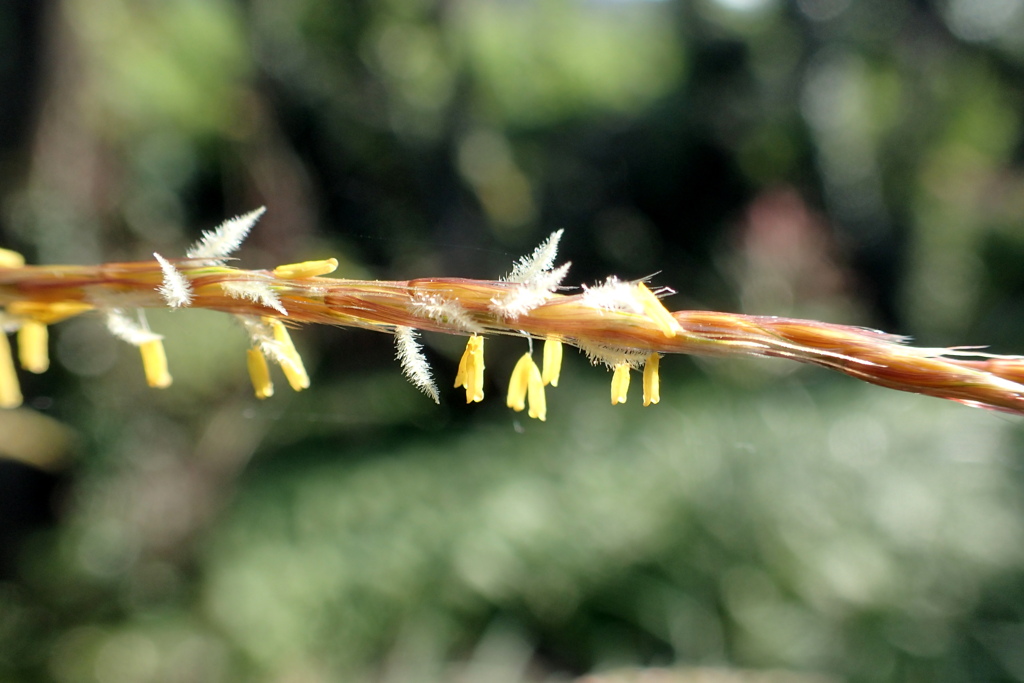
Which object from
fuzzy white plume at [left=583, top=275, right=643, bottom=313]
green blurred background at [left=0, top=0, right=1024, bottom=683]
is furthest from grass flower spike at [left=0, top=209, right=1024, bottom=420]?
green blurred background at [left=0, top=0, right=1024, bottom=683]

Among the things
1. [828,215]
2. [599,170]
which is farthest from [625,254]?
[828,215]

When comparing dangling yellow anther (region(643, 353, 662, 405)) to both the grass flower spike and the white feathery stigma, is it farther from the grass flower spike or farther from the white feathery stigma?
the white feathery stigma

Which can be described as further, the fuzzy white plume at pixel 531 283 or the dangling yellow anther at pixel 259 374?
the dangling yellow anther at pixel 259 374

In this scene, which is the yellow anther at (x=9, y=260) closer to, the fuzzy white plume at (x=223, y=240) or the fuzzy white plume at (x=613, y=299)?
the fuzzy white plume at (x=223, y=240)

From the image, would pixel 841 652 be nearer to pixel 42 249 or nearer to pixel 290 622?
pixel 290 622

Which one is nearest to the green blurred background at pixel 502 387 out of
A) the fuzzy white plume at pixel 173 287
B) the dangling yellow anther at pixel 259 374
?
the dangling yellow anther at pixel 259 374

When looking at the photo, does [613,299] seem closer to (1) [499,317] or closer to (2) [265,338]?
(1) [499,317]

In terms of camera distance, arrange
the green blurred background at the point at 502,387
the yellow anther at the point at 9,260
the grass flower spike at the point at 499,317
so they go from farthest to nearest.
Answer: the green blurred background at the point at 502,387
the yellow anther at the point at 9,260
the grass flower spike at the point at 499,317
